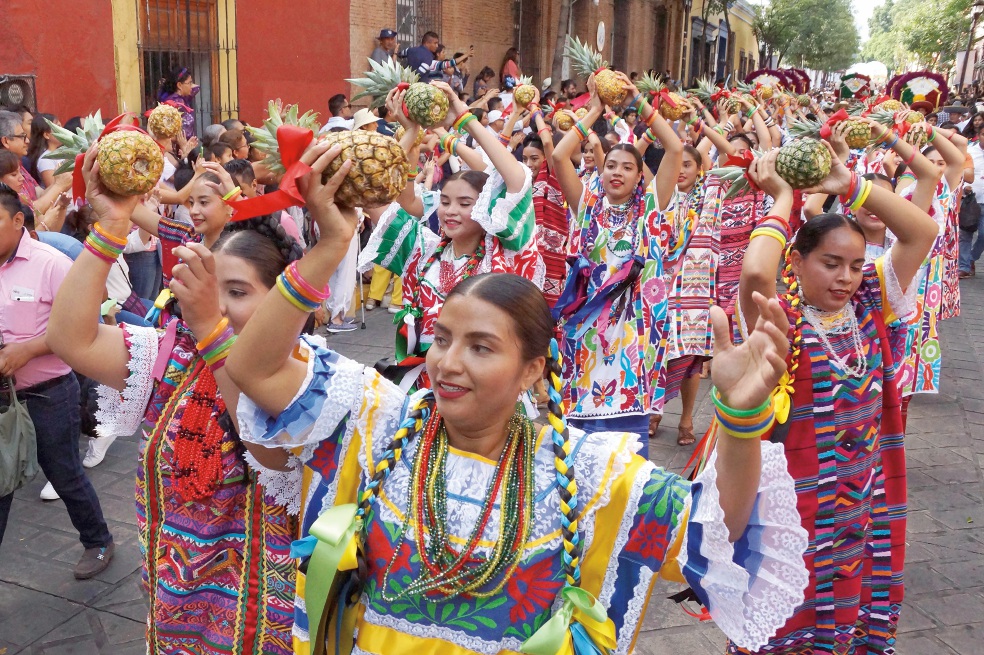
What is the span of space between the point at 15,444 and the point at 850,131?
4.19 m

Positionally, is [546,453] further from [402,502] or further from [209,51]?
[209,51]

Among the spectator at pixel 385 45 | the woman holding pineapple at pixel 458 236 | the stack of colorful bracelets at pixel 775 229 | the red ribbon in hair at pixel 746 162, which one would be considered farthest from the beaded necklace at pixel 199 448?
the spectator at pixel 385 45

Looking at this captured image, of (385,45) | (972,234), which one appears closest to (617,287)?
(972,234)

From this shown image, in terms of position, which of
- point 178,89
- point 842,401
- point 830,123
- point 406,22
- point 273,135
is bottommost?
point 842,401

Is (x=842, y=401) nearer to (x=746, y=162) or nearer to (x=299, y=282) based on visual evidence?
(x=746, y=162)

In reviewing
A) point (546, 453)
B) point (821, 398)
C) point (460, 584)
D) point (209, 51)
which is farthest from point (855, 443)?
point (209, 51)

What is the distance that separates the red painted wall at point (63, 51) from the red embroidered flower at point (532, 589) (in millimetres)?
11288

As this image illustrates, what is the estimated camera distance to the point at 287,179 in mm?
1863

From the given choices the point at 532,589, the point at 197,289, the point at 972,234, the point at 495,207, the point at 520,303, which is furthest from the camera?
the point at 972,234

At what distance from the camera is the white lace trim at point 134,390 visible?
2.91 meters

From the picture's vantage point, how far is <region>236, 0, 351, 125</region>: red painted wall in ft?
48.8

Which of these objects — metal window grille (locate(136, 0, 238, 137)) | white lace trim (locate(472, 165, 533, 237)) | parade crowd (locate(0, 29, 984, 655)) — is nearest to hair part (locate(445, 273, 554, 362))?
parade crowd (locate(0, 29, 984, 655))

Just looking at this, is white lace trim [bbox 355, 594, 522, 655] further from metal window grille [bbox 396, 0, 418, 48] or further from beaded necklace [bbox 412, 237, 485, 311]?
metal window grille [bbox 396, 0, 418, 48]

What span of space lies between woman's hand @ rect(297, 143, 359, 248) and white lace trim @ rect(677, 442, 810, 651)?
936 millimetres
